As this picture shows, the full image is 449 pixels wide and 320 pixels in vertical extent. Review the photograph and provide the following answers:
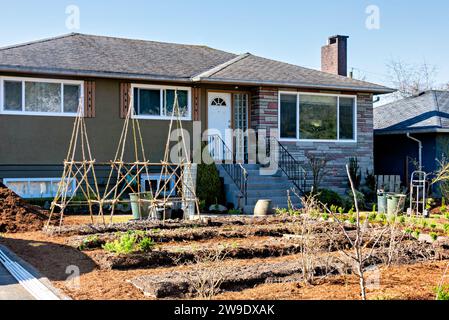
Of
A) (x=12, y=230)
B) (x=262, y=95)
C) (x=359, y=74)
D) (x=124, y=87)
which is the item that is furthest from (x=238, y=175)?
(x=359, y=74)

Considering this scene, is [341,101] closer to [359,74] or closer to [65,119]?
[65,119]

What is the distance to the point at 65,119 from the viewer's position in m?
16.3

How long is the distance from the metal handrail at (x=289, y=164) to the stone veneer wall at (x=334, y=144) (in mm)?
341

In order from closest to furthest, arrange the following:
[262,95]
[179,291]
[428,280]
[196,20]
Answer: [179,291] < [428,280] < [196,20] < [262,95]

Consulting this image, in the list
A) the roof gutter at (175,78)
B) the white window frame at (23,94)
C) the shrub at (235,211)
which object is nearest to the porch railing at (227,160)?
the shrub at (235,211)

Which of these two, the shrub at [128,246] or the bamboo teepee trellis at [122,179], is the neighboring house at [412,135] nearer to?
the bamboo teepee trellis at [122,179]

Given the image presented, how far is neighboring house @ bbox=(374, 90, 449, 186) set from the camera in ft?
65.9

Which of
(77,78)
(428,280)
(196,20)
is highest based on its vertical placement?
A: (196,20)

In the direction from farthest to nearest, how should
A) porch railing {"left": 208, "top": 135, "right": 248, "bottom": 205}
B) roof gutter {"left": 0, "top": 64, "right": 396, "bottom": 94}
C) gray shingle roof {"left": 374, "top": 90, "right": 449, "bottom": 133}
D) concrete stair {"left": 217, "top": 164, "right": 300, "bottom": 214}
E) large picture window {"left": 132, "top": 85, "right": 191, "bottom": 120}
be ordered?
gray shingle roof {"left": 374, "top": 90, "right": 449, "bottom": 133}, large picture window {"left": 132, "top": 85, "right": 191, "bottom": 120}, porch railing {"left": 208, "top": 135, "right": 248, "bottom": 205}, concrete stair {"left": 217, "top": 164, "right": 300, "bottom": 214}, roof gutter {"left": 0, "top": 64, "right": 396, "bottom": 94}

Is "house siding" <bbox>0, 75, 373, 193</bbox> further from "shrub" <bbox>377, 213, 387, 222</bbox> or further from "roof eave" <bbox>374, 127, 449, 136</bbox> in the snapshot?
"shrub" <bbox>377, 213, 387, 222</bbox>

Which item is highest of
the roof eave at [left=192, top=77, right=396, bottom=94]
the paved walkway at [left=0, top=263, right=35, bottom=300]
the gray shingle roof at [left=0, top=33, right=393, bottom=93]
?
the gray shingle roof at [left=0, top=33, right=393, bottom=93]

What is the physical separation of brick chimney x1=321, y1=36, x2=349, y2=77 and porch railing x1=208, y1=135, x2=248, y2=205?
6.17m

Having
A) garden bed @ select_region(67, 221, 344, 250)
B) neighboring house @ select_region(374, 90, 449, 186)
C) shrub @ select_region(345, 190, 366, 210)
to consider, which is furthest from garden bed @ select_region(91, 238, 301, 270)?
neighboring house @ select_region(374, 90, 449, 186)

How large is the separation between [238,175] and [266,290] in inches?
397
